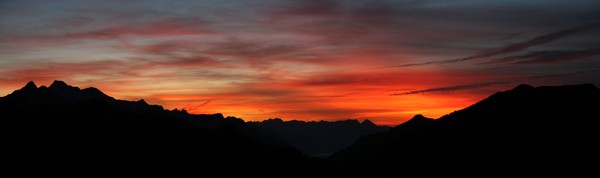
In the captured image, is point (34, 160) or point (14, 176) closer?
point (14, 176)

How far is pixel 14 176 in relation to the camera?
186 metres

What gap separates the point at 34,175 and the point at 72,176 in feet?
41.2

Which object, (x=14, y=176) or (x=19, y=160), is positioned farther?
(x=19, y=160)

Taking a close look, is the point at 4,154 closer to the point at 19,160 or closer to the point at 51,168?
the point at 19,160

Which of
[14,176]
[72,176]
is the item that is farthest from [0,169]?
[72,176]

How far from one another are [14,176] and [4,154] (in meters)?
18.4

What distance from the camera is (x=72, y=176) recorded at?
197125 mm

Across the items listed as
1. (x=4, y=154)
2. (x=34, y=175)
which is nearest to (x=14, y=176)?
(x=34, y=175)

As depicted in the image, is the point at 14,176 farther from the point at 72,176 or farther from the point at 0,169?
the point at 72,176

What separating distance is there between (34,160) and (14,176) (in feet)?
46.6

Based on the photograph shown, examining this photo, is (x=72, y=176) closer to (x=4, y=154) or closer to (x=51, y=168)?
(x=51, y=168)

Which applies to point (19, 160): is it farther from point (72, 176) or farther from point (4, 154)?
point (72, 176)

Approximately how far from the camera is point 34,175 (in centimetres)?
18962

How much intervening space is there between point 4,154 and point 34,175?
19640 millimetres
